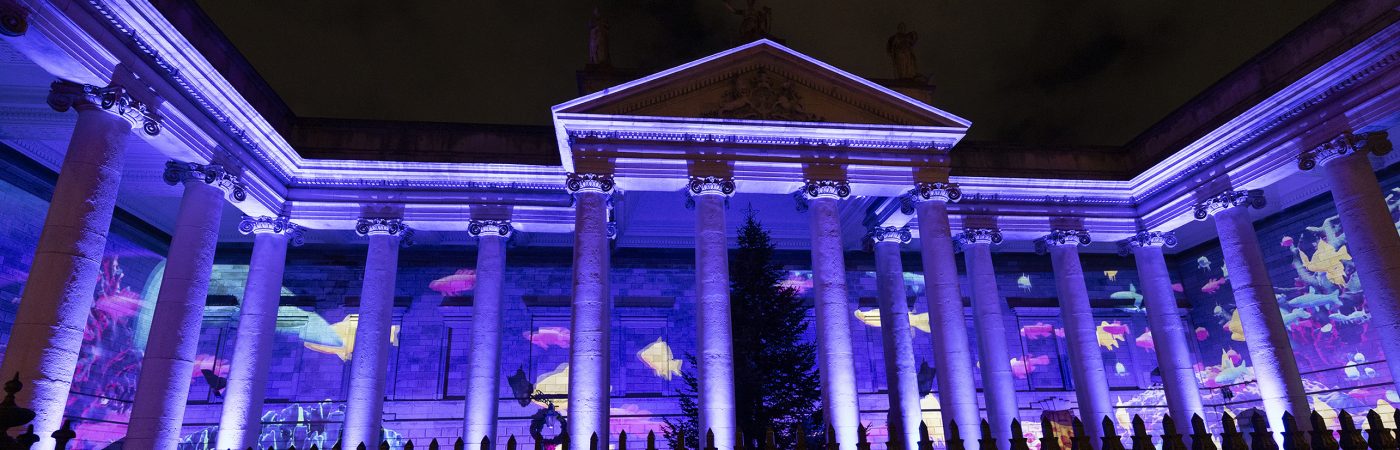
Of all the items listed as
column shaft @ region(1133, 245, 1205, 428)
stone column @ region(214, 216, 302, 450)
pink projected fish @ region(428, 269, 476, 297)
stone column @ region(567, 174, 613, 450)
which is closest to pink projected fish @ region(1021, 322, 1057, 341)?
column shaft @ region(1133, 245, 1205, 428)

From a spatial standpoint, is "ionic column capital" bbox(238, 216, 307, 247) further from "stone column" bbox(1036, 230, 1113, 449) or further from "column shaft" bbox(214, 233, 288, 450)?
"stone column" bbox(1036, 230, 1113, 449)

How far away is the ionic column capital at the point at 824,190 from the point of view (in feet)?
64.7

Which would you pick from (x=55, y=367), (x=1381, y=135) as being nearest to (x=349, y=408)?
(x=55, y=367)

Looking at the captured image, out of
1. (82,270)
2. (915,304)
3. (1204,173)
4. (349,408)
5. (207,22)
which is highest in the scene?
(207,22)

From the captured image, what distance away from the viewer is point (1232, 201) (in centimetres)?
2067

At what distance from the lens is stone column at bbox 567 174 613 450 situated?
16828mm

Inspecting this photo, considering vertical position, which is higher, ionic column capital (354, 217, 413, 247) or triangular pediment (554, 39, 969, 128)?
triangular pediment (554, 39, 969, 128)

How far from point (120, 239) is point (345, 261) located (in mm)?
6323

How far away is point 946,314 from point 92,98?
18.5 meters

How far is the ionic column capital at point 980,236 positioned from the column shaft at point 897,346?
211cm

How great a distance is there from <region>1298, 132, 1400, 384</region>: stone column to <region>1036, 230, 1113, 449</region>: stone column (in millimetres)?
6738

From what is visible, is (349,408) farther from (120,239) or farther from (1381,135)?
(1381,135)

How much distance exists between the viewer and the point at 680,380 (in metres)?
26.5

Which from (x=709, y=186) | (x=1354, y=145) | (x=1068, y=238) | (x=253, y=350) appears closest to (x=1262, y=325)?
(x=1354, y=145)
